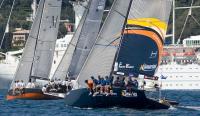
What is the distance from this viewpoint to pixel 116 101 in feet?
167

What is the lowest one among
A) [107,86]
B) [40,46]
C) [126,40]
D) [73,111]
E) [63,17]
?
[73,111]

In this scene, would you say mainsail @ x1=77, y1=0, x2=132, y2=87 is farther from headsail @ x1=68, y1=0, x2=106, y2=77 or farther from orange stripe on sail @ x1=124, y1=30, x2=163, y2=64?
headsail @ x1=68, y1=0, x2=106, y2=77

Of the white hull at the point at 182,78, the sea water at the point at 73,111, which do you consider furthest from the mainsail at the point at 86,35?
the white hull at the point at 182,78

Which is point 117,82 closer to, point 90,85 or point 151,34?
point 90,85

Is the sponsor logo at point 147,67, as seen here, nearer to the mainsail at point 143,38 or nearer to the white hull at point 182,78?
the mainsail at point 143,38

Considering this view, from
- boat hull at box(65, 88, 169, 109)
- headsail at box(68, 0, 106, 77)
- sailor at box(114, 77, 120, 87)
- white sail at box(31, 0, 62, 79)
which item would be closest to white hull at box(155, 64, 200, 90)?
white sail at box(31, 0, 62, 79)

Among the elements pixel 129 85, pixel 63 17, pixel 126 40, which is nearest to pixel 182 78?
pixel 126 40

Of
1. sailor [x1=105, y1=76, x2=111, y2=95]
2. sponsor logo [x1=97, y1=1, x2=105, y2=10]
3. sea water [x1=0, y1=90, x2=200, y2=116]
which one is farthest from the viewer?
sponsor logo [x1=97, y1=1, x2=105, y2=10]

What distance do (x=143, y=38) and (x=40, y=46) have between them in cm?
1979

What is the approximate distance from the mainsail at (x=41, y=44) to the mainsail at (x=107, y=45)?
1699 cm

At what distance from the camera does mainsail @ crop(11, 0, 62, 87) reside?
230 feet

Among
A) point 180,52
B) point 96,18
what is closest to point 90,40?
point 96,18

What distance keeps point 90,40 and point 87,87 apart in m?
16.0

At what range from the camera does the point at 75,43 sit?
73375 mm
